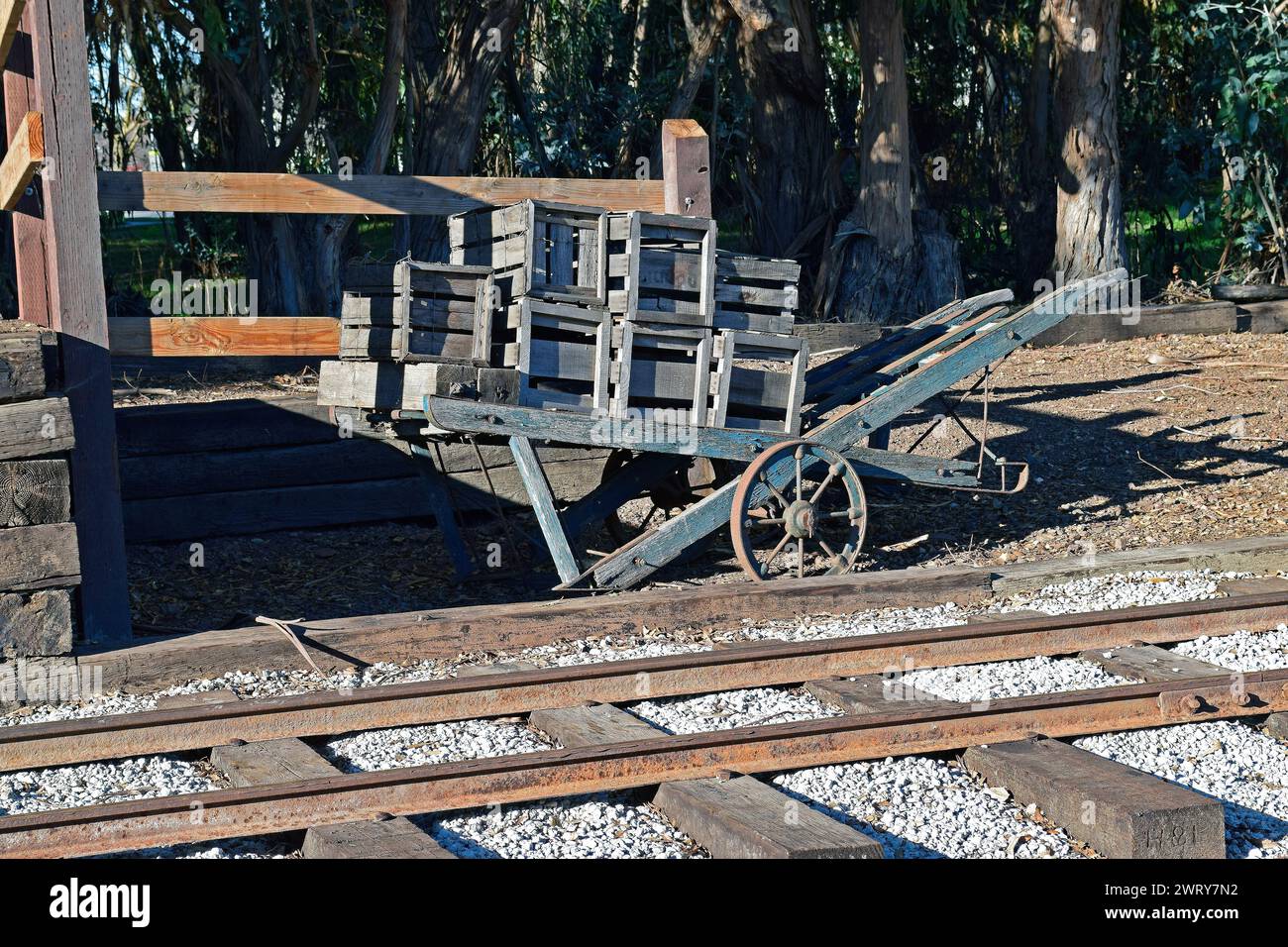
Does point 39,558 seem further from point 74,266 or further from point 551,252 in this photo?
point 551,252

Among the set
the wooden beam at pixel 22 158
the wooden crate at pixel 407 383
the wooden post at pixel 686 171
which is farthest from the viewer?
the wooden post at pixel 686 171

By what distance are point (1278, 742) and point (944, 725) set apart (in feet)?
4.05

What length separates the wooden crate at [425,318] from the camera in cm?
674

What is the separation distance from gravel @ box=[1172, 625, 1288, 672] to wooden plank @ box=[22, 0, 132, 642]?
4.81 meters

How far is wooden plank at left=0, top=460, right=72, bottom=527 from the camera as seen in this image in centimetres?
576

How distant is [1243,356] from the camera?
13.5 m

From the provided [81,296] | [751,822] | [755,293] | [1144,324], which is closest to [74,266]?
[81,296]

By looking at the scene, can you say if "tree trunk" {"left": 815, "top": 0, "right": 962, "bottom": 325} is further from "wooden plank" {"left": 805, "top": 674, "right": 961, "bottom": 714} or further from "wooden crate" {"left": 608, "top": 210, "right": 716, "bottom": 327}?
"wooden plank" {"left": 805, "top": 674, "right": 961, "bottom": 714}

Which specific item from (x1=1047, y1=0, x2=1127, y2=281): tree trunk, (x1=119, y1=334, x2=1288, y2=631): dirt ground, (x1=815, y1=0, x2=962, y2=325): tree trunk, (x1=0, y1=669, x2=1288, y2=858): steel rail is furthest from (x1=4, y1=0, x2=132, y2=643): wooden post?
(x1=1047, y1=0, x2=1127, y2=281): tree trunk

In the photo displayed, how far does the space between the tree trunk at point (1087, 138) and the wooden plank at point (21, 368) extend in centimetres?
1198

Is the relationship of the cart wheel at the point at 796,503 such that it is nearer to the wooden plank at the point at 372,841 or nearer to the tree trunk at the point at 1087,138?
the wooden plank at the point at 372,841

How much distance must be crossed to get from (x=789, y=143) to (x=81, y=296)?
1105 centimetres

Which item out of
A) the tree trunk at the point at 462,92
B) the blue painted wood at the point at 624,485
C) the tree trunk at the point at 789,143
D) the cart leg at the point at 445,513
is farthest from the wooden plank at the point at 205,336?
the tree trunk at the point at 789,143
